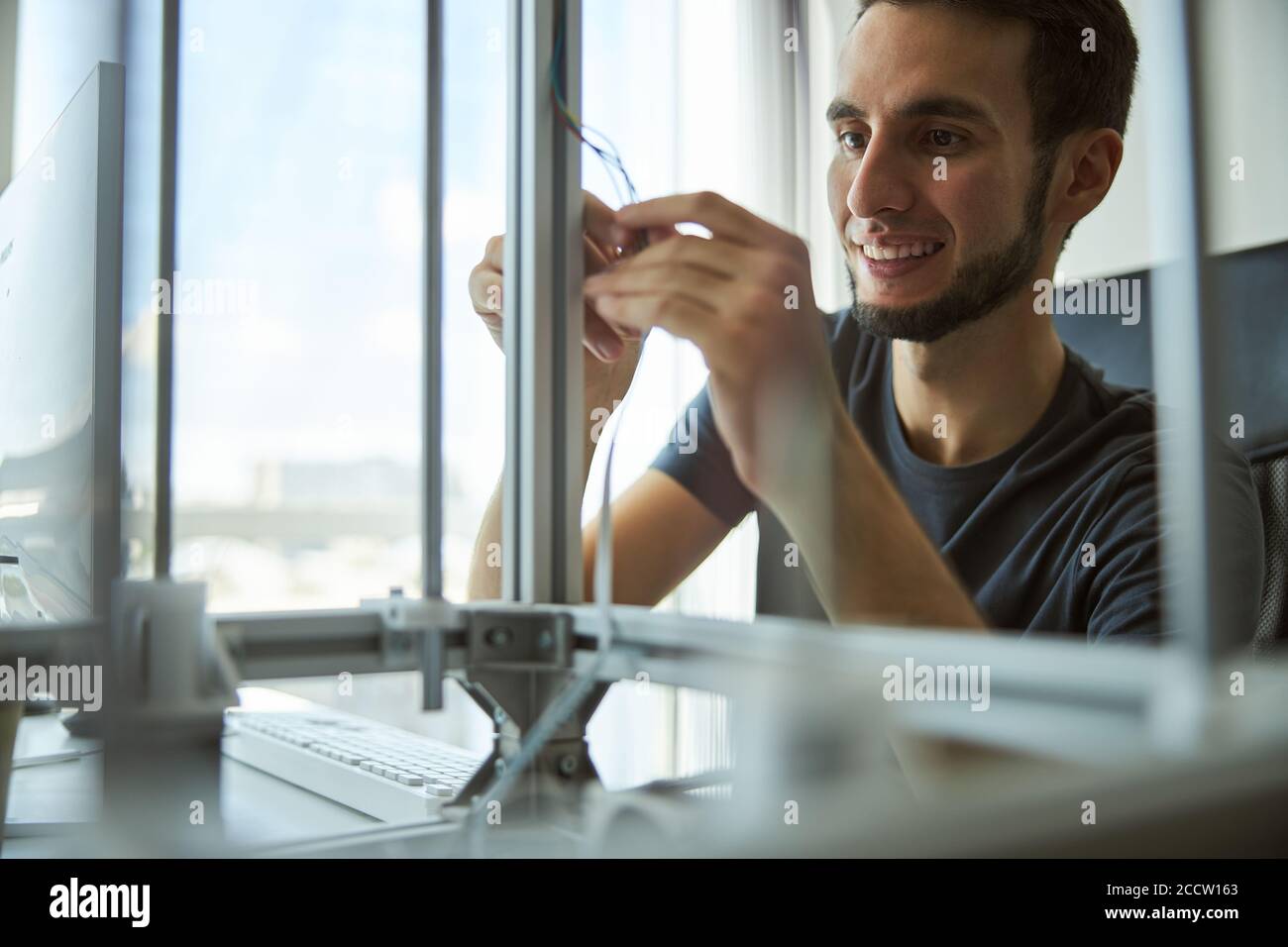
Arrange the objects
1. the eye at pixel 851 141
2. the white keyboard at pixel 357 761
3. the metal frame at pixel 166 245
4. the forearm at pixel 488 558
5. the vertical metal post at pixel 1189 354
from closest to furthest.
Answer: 1. the vertical metal post at pixel 1189 354
2. the metal frame at pixel 166 245
3. the white keyboard at pixel 357 761
4. the forearm at pixel 488 558
5. the eye at pixel 851 141

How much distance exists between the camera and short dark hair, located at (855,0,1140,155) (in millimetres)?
1051

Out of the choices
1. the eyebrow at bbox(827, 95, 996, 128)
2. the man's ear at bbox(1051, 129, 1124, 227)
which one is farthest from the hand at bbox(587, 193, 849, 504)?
the man's ear at bbox(1051, 129, 1124, 227)

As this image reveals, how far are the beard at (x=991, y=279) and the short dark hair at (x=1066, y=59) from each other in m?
0.05

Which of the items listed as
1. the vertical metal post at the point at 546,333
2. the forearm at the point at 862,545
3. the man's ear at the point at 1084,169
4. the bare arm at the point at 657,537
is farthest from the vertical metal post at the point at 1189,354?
the man's ear at the point at 1084,169

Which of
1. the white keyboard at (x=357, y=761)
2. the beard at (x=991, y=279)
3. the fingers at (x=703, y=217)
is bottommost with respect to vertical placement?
the white keyboard at (x=357, y=761)

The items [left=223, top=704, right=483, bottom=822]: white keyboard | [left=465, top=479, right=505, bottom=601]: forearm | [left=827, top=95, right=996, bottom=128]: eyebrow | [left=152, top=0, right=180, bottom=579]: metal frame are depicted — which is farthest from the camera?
[left=827, top=95, right=996, bottom=128]: eyebrow

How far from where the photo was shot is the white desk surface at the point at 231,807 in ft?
2.02

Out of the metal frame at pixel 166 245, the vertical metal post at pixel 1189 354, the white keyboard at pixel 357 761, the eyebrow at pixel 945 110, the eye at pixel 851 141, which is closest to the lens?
the vertical metal post at pixel 1189 354

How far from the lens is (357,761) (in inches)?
28.6

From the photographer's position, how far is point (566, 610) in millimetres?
651

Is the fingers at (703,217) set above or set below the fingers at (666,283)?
above

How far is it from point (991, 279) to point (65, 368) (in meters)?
0.90

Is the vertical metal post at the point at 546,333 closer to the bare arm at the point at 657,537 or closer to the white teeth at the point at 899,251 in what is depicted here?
the bare arm at the point at 657,537

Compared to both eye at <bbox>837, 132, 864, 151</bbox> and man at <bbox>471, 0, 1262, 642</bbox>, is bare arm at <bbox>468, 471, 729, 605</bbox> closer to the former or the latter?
man at <bbox>471, 0, 1262, 642</bbox>
